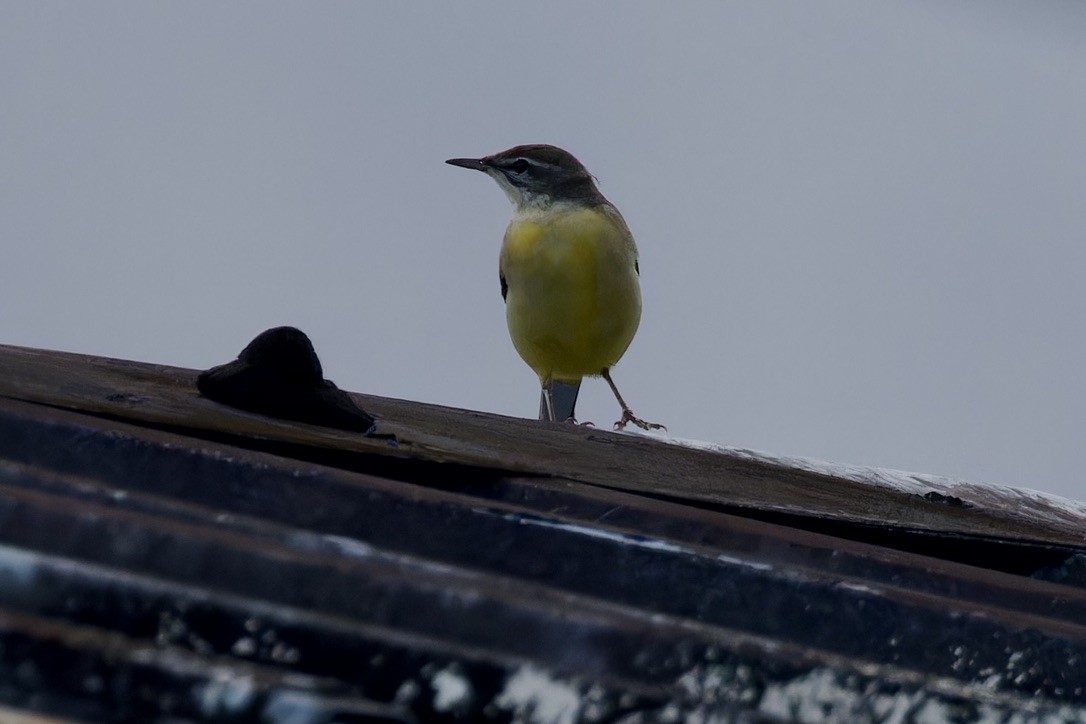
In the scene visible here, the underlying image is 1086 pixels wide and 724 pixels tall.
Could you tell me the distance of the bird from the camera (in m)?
6.25

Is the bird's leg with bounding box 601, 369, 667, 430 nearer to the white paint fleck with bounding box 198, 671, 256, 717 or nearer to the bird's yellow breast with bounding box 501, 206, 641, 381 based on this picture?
the bird's yellow breast with bounding box 501, 206, 641, 381

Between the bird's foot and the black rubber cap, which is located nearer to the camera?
the black rubber cap

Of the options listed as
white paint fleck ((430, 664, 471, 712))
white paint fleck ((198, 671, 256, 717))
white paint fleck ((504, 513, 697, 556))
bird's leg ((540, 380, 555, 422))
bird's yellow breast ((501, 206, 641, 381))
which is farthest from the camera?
bird's leg ((540, 380, 555, 422))

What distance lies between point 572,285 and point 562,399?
110 cm

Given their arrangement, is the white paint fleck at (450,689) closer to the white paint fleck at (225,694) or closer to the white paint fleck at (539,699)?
the white paint fleck at (539,699)

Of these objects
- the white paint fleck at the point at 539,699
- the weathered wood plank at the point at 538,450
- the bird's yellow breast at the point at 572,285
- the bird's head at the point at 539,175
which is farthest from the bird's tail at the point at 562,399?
the white paint fleck at the point at 539,699

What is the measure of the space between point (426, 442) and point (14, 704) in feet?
4.10

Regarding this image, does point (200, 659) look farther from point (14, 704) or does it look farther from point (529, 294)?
point (529, 294)

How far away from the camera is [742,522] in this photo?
2.11m

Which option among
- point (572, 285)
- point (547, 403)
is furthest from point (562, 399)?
point (572, 285)

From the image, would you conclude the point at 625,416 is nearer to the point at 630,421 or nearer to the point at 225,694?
the point at 630,421

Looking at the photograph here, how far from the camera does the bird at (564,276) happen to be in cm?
625

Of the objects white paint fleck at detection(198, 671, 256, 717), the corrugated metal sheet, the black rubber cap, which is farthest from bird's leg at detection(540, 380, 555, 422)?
white paint fleck at detection(198, 671, 256, 717)

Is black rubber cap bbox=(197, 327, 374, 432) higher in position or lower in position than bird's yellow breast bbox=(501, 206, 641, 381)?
lower
